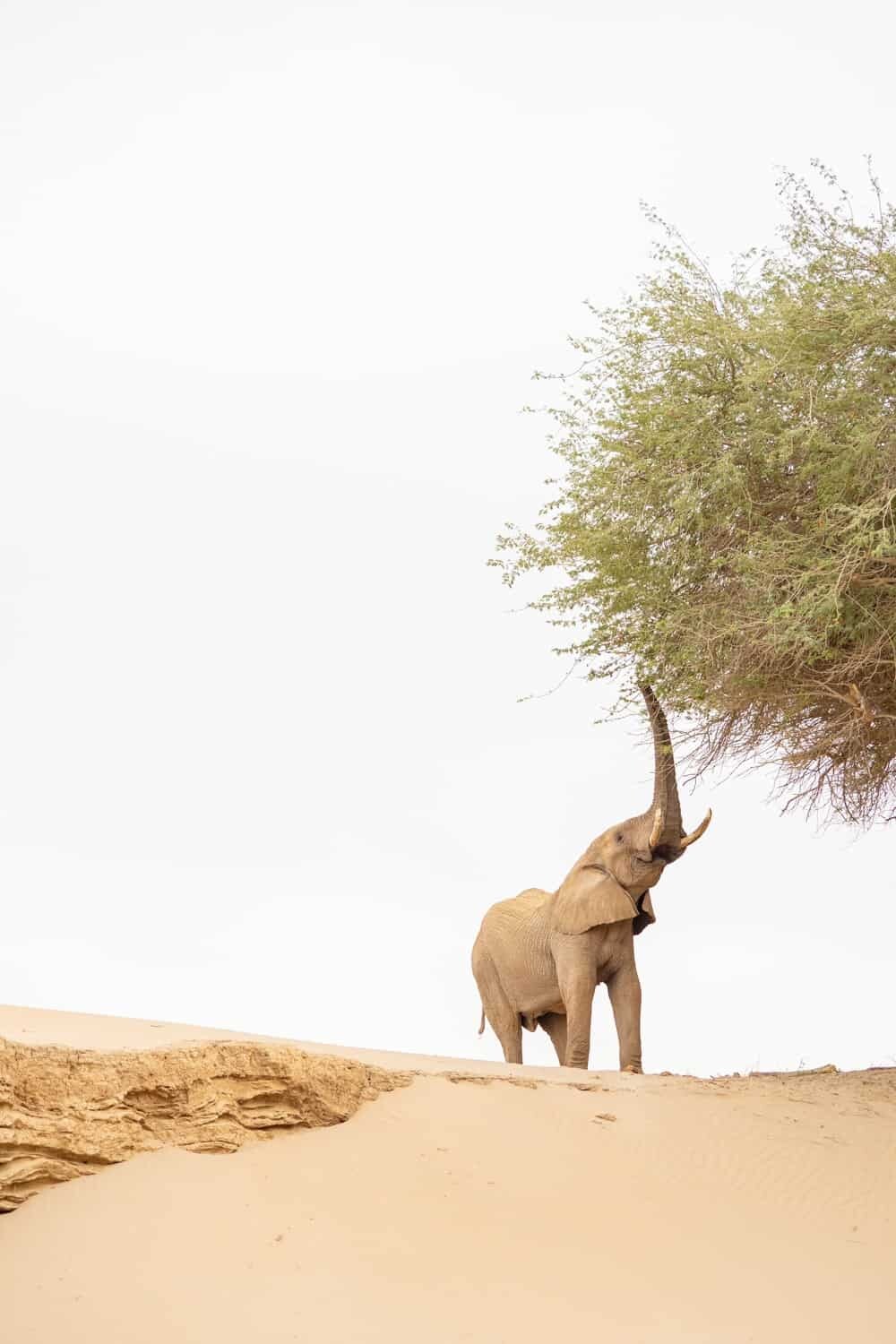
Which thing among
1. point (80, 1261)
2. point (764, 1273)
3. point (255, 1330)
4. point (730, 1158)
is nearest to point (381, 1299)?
point (255, 1330)

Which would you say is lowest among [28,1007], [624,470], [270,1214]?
[270,1214]

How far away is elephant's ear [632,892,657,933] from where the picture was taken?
16031 millimetres

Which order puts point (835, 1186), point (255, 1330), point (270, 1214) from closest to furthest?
point (255, 1330) → point (270, 1214) → point (835, 1186)

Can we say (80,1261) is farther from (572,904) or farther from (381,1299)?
(572,904)

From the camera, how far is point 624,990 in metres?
16.1

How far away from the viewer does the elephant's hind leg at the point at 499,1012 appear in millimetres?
18156

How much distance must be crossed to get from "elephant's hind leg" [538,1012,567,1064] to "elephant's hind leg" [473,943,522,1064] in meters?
0.30

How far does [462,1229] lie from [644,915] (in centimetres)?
733

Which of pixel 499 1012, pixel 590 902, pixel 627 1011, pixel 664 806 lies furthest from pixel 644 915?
pixel 499 1012

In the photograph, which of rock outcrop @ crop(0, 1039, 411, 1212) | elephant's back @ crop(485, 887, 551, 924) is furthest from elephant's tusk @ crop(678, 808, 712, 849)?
rock outcrop @ crop(0, 1039, 411, 1212)

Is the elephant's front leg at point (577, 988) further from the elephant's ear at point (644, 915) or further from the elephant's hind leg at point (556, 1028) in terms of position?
the elephant's hind leg at point (556, 1028)

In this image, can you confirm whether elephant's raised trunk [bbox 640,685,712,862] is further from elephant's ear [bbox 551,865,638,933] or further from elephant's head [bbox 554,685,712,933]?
elephant's ear [bbox 551,865,638,933]

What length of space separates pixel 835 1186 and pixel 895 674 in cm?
448

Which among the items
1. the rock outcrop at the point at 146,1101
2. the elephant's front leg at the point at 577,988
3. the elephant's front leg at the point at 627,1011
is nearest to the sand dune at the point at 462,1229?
the rock outcrop at the point at 146,1101
